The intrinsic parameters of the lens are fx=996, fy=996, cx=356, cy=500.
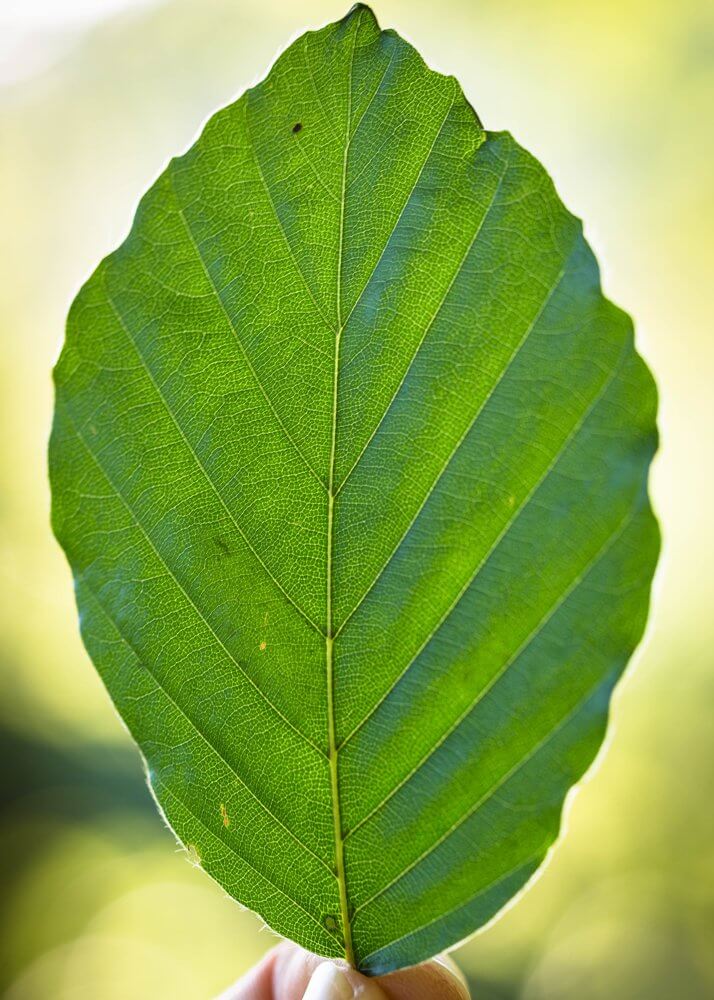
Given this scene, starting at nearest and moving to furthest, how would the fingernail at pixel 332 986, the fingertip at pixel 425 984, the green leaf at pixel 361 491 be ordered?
the green leaf at pixel 361 491
the fingernail at pixel 332 986
the fingertip at pixel 425 984

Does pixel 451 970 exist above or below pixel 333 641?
below

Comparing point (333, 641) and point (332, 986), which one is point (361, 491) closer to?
point (333, 641)

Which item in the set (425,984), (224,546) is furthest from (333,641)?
(425,984)

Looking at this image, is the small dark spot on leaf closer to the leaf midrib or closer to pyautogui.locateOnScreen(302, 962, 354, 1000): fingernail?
the leaf midrib

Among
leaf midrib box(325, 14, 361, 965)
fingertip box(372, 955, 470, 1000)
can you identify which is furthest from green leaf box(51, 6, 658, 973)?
fingertip box(372, 955, 470, 1000)

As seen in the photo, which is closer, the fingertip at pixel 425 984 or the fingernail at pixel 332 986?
the fingernail at pixel 332 986

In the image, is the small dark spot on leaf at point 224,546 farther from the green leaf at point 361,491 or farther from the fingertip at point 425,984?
the fingertip at point 425,984

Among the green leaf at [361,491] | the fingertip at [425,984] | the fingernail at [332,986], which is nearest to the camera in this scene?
the green leaf at [361,491]

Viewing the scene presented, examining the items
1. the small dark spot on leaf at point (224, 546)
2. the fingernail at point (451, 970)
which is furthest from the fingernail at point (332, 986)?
the small dark spot on leaf at point (224, 546)
